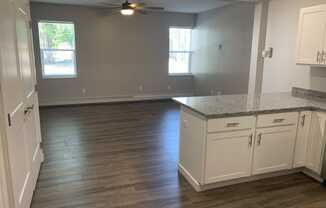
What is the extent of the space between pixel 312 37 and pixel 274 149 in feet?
4.84

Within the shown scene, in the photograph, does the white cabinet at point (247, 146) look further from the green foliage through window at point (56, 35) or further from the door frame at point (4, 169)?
the green foliage through window at point (56, 35)

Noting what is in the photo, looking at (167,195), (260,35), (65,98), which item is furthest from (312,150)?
(65,98)

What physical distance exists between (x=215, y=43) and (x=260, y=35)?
2595 millimetres

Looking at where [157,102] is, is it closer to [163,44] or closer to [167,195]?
[163,44]

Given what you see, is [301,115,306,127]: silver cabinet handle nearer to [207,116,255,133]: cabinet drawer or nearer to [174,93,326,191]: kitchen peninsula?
[174,93,326,191]: kitchen peninsula

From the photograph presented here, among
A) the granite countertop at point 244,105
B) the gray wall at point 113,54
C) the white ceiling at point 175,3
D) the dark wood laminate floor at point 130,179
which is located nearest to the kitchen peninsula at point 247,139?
the granite countertop at point 244,105

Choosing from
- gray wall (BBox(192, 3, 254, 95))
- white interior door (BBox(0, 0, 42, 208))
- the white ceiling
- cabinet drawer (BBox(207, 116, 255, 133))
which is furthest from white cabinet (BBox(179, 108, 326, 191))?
the white ceiling

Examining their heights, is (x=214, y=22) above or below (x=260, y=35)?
above

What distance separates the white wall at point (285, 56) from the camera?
3553 mm

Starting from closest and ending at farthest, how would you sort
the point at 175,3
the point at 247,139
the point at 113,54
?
the point at 247,139 < the point at 175,3 < the point at 113,54

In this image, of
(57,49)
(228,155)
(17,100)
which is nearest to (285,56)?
(228,155)

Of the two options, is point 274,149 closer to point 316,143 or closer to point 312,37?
point 316,143

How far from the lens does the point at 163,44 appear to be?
24.8 feet

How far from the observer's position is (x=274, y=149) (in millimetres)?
2930
